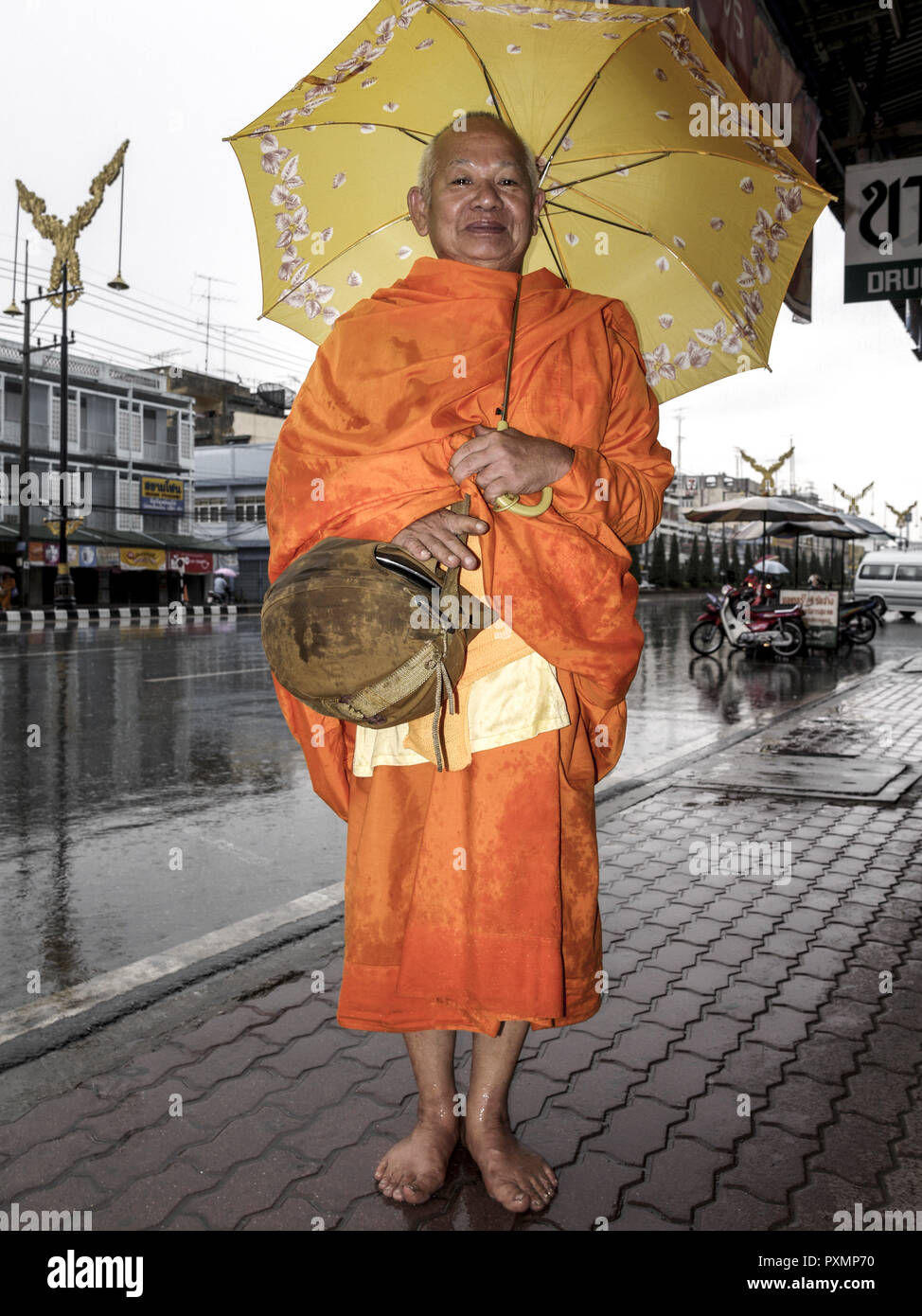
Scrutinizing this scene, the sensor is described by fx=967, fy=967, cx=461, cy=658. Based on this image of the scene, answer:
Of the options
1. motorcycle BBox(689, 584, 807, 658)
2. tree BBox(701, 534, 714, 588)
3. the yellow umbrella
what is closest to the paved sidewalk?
the yellow umbrella

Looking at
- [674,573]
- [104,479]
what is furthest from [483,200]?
[674,573]

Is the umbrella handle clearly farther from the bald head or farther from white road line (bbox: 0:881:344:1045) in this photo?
white road line (bbox: 0:881:344:1045)

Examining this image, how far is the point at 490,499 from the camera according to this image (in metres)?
1.81

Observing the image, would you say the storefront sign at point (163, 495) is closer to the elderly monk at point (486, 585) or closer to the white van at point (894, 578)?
the white van at point (894, 578)

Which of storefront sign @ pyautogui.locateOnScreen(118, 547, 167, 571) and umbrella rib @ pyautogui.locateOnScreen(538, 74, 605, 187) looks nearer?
umbrella rib @ pyautogui.locateOnScreen(538, 74, 605, 187)

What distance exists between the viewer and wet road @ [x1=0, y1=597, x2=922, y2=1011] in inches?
153

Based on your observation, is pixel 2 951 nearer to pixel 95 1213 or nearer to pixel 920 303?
pixel 95 1213

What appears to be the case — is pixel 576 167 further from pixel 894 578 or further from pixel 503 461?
pixel 894 578

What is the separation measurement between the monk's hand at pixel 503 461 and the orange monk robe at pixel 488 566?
0.08 meters

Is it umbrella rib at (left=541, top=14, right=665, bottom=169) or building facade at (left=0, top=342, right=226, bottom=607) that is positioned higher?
building facade at (left=0, top=342, right=226, bottom=607)

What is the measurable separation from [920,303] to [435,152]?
9968mm

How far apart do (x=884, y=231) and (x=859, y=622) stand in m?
12.8
